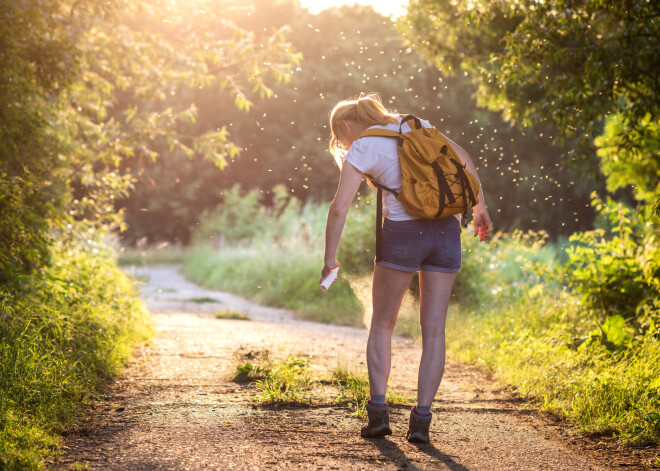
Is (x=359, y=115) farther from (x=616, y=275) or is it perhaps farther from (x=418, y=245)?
(x=616, y=275)

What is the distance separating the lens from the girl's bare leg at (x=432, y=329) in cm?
378

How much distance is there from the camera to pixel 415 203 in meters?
3.62

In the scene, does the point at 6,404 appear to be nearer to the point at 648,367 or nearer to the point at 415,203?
the point at 415,203

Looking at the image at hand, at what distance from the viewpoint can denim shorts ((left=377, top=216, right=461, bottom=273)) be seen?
370 cm

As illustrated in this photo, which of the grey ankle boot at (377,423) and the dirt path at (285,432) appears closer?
the dirt path at (285,432)

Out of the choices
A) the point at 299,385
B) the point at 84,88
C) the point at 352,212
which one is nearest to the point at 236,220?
the point at 352,212

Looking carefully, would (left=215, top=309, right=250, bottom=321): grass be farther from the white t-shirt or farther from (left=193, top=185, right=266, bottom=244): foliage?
(left=193, top=185, right=266, bottom=244): foliage

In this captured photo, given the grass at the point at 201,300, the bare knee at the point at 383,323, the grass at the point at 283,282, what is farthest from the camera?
the grass at the point at 201,300

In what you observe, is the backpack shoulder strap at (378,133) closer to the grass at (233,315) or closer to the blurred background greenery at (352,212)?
the blurred background greenery at (352,212)

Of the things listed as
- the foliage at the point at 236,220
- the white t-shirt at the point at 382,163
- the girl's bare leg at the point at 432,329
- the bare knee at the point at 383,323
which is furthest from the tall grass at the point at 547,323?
the foliage at the point at 236,220

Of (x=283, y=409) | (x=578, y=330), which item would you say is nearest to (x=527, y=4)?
(x=578, y=330)

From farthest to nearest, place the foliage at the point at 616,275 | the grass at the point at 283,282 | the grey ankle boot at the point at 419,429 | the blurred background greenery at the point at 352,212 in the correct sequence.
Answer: the grass at the point at 283,282, the foliage at the point at 616,275, the blurred background greenery at the point at 352,212, the grey ankle boot at the point at 419,429

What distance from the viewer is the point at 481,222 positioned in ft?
13.5

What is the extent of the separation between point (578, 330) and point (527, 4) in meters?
3.27
